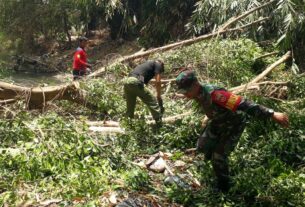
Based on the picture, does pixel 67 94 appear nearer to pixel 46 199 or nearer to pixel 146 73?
pixel 146 73

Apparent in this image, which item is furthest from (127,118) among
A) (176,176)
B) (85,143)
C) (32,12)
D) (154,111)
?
(32,12)

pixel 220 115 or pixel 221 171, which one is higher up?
pixel 220 115

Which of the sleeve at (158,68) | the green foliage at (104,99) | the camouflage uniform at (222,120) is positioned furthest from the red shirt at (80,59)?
the camouflage uniform at (222,120)

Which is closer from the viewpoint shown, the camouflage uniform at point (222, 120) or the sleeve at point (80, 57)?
the camouflage uniform at point (222, 120)

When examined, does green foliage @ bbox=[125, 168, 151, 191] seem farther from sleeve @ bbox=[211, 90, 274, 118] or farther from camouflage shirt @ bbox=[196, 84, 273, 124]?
sleeve @ bbox=[211, 90, 274, 118]

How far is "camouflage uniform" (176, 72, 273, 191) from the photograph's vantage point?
176 inches

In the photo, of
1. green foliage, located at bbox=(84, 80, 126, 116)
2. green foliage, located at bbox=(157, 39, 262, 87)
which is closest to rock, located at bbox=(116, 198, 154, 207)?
green foliage, located at bbox=(84, 80, 126, 116)

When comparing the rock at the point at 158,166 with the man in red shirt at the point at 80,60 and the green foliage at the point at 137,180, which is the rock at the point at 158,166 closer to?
the green foliage at the point at 137,180

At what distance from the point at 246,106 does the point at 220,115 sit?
0.36 meters

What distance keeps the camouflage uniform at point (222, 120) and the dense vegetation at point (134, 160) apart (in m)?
0.26

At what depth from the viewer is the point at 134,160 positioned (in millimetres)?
5984

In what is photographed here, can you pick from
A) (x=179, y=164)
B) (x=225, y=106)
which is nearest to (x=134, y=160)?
(x=179, y=164)

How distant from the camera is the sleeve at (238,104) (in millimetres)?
4406

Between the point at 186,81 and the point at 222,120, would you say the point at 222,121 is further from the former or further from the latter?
the point at 186,81
